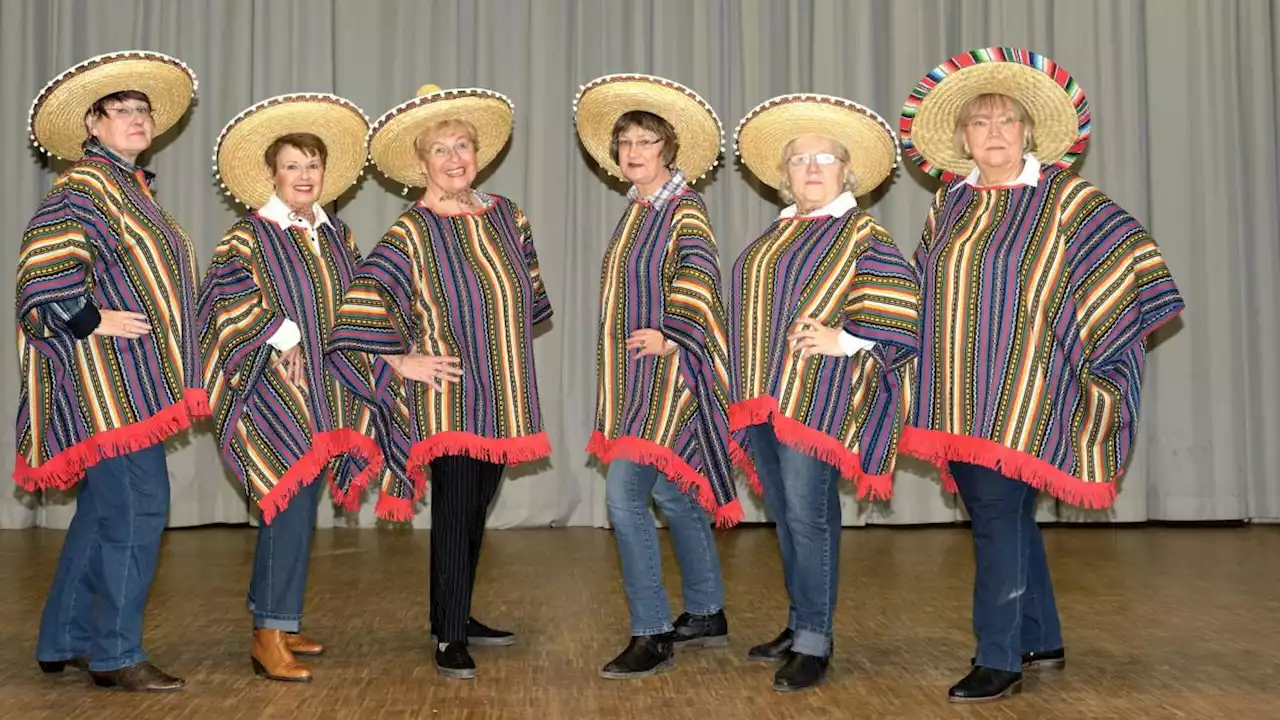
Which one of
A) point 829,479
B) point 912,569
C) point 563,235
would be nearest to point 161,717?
point 829,479

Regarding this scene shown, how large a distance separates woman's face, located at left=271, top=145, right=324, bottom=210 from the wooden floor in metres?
1.21

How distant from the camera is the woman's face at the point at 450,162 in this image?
3.50 meters

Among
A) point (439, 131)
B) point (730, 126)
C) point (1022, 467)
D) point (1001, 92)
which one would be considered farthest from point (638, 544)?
point (730, 126)

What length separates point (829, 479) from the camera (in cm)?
330

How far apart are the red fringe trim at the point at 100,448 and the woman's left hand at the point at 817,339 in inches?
58.8

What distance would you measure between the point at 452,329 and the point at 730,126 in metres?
3.34

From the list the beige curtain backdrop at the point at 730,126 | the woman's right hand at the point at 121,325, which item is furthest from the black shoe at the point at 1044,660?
the beige curtain backdrop at the point at 730,126

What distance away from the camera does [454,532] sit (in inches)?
134

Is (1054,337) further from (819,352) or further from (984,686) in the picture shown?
(984,686)

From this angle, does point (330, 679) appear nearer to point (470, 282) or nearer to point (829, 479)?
point (470, 282)

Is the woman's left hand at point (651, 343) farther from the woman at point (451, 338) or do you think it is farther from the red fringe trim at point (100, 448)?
the red fringe trim at point (100, 448)

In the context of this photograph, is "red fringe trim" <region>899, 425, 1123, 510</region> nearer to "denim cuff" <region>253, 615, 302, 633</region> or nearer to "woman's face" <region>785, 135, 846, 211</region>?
"woman's face" <region>785, 135, 846, 211</region>

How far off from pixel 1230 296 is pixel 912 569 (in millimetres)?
2622

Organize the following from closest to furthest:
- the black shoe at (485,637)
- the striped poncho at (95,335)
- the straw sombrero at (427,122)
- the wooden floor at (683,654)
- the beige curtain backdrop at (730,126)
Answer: the wooden floor at (683,654)
the striped poncho at (95,335)
the straw sombrero at (427,122)
the black shoe at (485,637)
the beige curtain backdrop at (730,126)
